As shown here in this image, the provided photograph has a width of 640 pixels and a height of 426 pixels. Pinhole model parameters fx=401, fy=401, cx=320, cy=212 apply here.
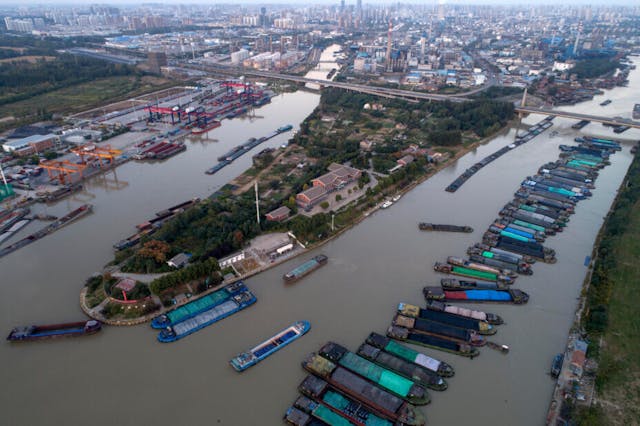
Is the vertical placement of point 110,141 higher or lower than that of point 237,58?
lower

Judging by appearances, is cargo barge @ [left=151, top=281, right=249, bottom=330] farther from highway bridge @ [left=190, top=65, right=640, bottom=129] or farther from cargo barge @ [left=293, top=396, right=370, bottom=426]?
highway bridge @ [left=190, top=65, right=640, bottom=129]

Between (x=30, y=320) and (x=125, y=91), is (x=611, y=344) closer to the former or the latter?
(x=30, y=320)

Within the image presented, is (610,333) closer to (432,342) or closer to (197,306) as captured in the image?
(432,342)

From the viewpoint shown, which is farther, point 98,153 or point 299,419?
point 98,153

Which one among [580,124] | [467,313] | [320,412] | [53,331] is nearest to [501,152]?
[580,124]

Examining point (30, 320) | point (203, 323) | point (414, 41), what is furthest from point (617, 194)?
point (414, 41)

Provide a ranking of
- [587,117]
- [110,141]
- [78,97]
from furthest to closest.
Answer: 1. [78,97]
2. [587,117]
3. [110,141]
